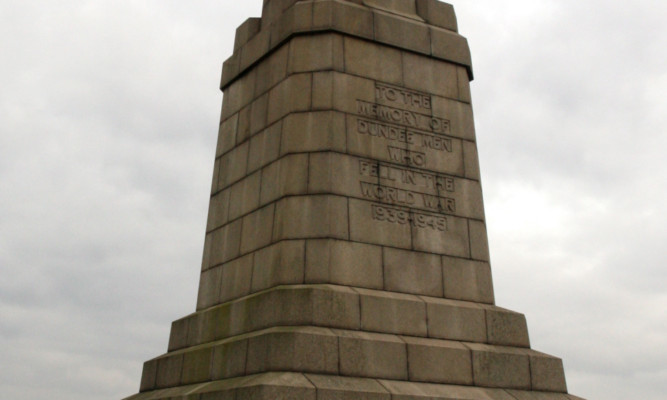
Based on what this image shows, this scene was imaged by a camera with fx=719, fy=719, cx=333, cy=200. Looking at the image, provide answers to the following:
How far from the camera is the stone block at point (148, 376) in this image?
42.3 ft

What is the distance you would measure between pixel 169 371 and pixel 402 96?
642 centimetres

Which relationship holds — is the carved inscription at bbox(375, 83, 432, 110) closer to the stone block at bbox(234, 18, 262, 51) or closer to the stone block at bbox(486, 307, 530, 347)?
the stone block at bbox(234, 18, 262, 51)

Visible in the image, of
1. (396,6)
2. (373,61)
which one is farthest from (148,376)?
(396,6)

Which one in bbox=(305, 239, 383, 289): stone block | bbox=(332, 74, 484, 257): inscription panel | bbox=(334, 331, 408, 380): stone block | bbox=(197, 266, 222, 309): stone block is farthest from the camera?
bbox=(197, 266, 222, 309): stone block

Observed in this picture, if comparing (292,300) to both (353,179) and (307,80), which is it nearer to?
(353,179)

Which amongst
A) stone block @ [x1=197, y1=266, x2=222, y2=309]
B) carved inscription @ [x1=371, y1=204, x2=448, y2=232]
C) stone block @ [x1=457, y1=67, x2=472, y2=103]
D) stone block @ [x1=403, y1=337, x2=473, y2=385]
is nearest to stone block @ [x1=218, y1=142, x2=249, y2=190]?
stone block @ [x1=197, y1=266, x2=222, y2=309]

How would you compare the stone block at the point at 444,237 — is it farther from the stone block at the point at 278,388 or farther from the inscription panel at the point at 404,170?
the stone block at the point at 278,388

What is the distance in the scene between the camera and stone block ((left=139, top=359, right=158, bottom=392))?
12.9 m

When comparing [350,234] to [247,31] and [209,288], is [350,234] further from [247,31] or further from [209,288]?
[247,31]

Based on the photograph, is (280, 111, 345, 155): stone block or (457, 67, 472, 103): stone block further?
(457, 67, 472, 103): stone block

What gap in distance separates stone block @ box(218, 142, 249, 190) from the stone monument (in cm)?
4

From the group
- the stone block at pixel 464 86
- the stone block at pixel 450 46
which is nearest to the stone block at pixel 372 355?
the stone block at pixel 464 86

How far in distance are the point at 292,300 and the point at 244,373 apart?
1.26 m

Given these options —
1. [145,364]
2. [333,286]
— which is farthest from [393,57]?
[145,364]
